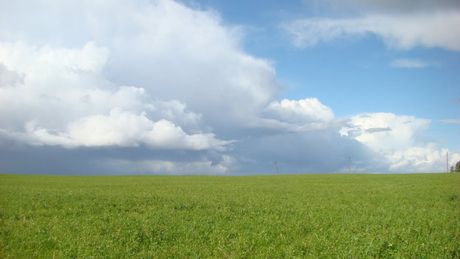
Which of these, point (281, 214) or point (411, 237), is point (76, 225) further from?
point (411, 237)

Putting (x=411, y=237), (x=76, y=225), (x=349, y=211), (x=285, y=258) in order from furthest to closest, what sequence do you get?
(x=349, y=211), (x=76, y=225), (x=411, y=237), (x=285, y=258)

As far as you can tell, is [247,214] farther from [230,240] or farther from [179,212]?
[230,240]

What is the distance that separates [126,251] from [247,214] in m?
8.46

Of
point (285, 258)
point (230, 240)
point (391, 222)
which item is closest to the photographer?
point (285, 258)

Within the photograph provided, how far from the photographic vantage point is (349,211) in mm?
21438

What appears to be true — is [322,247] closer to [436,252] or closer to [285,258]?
[285,258]

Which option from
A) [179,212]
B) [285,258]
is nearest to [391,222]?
[285,258]

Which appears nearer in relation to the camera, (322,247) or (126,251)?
(126,251)

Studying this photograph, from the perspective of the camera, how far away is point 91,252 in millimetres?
12352

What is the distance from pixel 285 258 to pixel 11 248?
400 inches

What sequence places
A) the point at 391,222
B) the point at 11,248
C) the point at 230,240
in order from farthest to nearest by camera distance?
the point at 391,222
the point at 230,240
the point at 11,248

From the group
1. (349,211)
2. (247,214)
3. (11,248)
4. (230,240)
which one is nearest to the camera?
(11,248)

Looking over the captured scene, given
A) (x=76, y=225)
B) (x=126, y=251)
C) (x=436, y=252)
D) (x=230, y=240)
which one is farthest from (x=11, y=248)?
(x=436, y=252)

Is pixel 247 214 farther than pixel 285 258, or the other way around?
pixel 247 214
